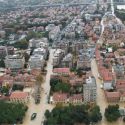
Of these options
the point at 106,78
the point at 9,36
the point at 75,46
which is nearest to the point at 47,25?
the point at 9,36

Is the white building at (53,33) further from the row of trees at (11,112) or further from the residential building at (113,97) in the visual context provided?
the row of trees at (11,112)

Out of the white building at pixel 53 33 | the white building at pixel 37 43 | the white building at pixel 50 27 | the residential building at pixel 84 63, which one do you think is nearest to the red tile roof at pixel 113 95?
the residential building at pixel 84 63

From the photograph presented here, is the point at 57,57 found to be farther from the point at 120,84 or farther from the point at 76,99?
the point at 76,99

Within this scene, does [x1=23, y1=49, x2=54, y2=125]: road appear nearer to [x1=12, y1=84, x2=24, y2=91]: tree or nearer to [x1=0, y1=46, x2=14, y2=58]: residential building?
[x1=12, y1=84, x2=24, y2=91]: tree

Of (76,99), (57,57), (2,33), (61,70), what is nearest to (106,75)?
(61,70)

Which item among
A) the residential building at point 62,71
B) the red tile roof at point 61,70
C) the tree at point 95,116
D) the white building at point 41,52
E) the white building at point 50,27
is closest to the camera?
the tree at point 95,116

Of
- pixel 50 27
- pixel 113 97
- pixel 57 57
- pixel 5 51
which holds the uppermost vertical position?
pixel 50 27

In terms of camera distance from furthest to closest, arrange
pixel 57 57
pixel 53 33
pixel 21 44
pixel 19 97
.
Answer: pixel 53 33, pixel 21 44, pixel 57 57, pixel 19 97

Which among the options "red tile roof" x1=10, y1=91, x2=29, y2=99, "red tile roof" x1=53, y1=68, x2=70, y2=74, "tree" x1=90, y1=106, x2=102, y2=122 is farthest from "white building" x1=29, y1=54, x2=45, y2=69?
"tree" x1=90, y1=106, x2=102, y2=122
